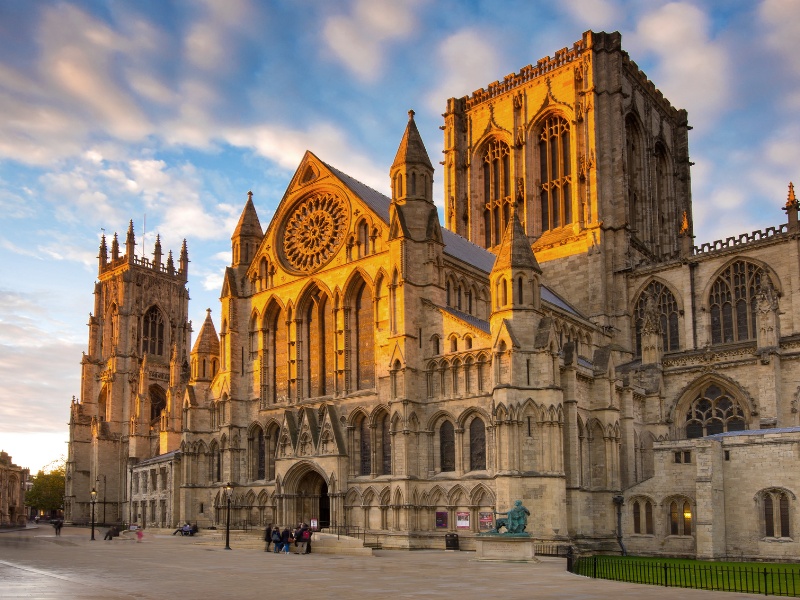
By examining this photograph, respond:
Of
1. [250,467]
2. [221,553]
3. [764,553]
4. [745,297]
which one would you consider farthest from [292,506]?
[745,297]

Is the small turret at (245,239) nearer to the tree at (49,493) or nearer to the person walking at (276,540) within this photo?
the person walking at (276,540)

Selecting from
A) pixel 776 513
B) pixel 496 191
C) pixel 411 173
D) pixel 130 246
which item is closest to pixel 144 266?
pixel 130 246

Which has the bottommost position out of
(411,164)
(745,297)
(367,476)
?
(367,476)

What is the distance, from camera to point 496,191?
246 ft

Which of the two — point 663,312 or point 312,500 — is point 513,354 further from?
point 663,312

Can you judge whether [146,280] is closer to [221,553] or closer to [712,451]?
[221,553]

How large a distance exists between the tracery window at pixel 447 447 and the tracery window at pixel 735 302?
22.8 meters

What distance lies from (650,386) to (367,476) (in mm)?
18692

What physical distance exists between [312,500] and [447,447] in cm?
1001

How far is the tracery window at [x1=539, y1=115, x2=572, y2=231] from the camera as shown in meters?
69.6

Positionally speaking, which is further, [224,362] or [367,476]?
[224,362]

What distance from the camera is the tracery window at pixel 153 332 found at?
101875mm

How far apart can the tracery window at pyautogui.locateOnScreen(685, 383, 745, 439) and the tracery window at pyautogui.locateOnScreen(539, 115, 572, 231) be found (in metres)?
20.3

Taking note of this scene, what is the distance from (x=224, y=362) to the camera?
54406 millimetres
